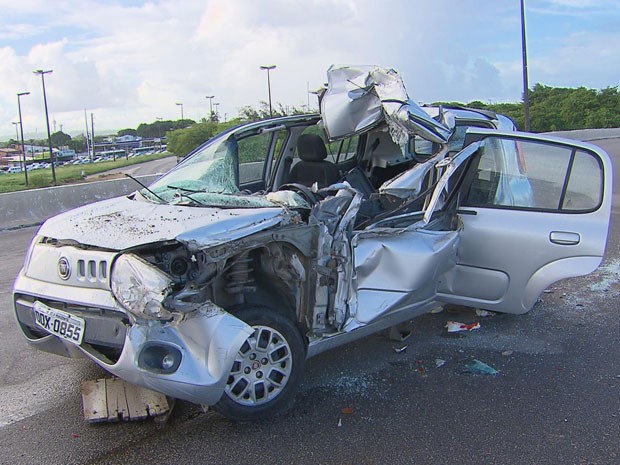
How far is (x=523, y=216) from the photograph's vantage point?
425 cm

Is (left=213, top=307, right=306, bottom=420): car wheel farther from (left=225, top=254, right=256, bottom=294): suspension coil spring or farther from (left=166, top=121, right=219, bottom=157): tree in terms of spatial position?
(left=166, top=121, right=219, bottom=157): tree

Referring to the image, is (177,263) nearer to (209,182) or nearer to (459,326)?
(209,182)

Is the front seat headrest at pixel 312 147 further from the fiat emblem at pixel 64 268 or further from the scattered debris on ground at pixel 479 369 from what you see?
the fiat emblem at pixel 64 268

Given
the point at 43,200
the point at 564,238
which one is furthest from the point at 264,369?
the point at 43,200

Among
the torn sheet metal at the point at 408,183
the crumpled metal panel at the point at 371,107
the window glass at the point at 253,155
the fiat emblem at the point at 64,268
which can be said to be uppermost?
the crumpled metal panel at the point at 371,107

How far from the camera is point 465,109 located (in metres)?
5.40

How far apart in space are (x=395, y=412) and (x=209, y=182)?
225 centimetres

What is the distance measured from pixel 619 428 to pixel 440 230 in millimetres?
1755

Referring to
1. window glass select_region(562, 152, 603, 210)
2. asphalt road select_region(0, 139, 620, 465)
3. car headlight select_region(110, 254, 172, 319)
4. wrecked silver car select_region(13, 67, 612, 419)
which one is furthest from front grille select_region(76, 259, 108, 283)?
window glass select_region(562, 152, 603, 210)

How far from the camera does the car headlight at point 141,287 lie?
2.78 m

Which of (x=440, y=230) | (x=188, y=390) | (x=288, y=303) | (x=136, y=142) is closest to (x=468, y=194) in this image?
(x=440, y=230)

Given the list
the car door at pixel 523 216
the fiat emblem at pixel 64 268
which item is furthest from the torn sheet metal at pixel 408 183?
the fiat emblem at pixel 64 268

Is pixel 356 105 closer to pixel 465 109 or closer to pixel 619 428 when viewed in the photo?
pixel 465 109

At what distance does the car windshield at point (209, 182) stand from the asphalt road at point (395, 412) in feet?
4.33
